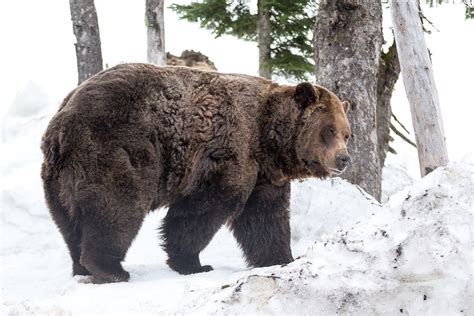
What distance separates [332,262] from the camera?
3.71 meters

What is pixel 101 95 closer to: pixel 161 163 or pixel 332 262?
pixel 161 163

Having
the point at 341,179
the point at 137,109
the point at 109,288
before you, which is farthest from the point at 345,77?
the point at 109,288

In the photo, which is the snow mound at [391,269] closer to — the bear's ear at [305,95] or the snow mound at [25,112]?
the bear's ear at [305,95]

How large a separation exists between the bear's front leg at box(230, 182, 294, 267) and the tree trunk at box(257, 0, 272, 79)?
7.67m

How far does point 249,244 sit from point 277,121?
114 centimetres

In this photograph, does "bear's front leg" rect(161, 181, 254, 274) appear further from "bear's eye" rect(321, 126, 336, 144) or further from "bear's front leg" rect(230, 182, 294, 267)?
"bear's eye" rect(321, 126, 336, 144)

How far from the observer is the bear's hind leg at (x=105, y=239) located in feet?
17.9

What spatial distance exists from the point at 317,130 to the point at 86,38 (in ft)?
16.9

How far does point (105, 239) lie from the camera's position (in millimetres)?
5496

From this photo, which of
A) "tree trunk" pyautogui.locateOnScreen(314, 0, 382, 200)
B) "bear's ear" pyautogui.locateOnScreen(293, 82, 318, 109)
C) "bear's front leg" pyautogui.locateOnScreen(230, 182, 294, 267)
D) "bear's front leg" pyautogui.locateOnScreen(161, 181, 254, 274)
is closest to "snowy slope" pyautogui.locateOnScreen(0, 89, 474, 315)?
"bear's front leg" pyautogui.locateOnScreen(161, 181, 254, 274)

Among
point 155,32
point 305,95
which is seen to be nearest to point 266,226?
point 305,95

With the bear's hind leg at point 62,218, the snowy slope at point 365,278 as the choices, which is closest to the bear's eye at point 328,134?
the snowy slope at point 365,278

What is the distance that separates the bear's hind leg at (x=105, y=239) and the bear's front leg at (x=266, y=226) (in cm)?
117

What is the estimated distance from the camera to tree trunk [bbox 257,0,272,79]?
44.4 ft
